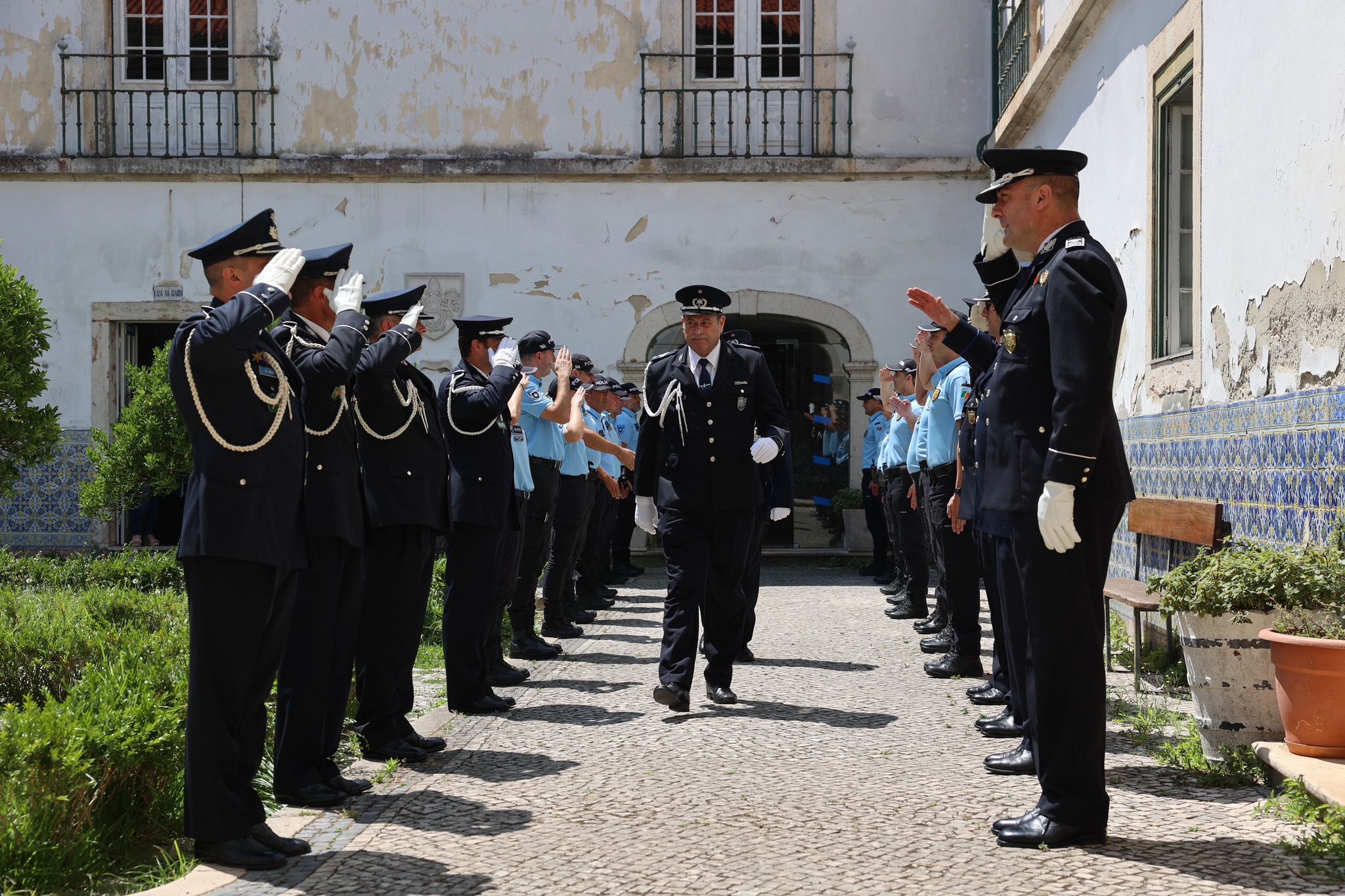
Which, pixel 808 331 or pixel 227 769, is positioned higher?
pixel 808 331

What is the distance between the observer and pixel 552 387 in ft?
36.6

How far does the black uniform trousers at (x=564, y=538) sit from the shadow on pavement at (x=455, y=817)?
4.72 meters

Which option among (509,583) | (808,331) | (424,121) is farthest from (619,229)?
(509,583)

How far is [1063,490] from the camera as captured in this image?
4082 mm

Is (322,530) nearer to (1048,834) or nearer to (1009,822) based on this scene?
(1009,822)

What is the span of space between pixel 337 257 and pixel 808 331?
14464 millimetres

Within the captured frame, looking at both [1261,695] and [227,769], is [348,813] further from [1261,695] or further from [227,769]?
[1261,695]

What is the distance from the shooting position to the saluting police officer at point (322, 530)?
4812 millimetres

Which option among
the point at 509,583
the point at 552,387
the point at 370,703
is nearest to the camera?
the point at 370,703

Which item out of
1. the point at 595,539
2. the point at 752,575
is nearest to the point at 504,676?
the point at 752,575

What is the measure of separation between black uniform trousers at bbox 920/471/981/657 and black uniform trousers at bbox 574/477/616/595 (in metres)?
3.61

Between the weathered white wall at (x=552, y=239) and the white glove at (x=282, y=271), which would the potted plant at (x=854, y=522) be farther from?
the white glove at (x=282, y=271)

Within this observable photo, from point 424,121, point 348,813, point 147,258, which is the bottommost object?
point 348,813

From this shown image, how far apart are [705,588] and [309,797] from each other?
2.59m
